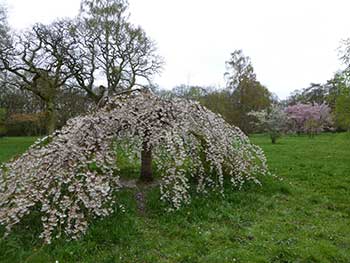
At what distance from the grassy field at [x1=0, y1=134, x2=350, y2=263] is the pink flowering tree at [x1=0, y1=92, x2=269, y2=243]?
19 cm

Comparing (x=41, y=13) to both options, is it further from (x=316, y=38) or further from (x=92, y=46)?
(x=316, y=38)

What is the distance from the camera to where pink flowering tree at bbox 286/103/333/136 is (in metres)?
26.4

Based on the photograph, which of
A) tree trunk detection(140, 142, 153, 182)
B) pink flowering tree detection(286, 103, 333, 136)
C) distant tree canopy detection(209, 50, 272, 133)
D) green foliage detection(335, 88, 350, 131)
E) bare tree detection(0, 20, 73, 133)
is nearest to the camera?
tree trunk detection(140, 142, 153, 182)

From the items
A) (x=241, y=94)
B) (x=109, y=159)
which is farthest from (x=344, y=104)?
(x=241, y=94)

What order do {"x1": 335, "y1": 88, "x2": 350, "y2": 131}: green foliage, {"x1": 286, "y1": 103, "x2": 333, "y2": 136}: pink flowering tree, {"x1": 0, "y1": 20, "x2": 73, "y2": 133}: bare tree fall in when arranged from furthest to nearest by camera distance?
{"x1": 286, "y1": 103, "x2": 333, "y2": 136}: pink flowering tree, {"x1": 0, "y1": 20, "x2": 73, "y2": 133}: bare tree, {"x1": 335, "y1": 88, "x2": 350, "y2": 131}: green foliage

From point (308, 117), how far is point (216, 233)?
26.4 meters

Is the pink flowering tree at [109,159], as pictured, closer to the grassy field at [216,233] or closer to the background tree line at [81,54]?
the grassy field at [216,233]

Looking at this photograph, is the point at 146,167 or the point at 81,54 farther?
the point at 81,54

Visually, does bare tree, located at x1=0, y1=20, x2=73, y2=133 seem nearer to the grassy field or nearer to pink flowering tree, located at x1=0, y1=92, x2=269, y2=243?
pink flowering tree, located at x1=0, y1=92, x2=269, y2=243

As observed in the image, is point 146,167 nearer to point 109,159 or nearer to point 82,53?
point 109,159

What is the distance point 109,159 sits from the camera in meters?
3.37

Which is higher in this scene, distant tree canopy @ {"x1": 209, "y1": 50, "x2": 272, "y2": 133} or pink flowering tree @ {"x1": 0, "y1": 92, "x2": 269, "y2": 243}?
distant tree canopy @ {"x1": 209, "y1": 50, "x2": 272, "y2": 133}

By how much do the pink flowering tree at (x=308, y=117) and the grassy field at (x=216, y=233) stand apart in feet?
76.8

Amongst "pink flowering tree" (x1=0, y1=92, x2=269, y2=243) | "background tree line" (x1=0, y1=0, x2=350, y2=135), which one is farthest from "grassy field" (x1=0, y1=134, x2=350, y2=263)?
"background tree line" (x1=0, y1=0, x2=350, y2=135)
